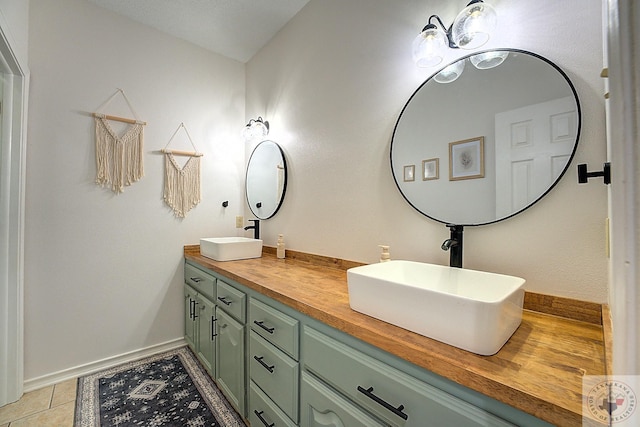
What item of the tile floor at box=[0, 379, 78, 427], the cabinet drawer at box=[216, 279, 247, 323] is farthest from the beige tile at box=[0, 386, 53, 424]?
the cabinet drawer at box=[216, 279, 247, 323]

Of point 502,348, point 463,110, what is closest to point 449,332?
point 502,348

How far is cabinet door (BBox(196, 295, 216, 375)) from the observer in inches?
71.3

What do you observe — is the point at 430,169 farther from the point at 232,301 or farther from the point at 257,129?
the point at 257,129

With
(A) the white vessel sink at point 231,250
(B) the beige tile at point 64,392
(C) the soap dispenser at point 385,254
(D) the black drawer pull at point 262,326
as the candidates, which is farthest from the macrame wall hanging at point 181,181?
(C) the soap dispenser at point 385,254

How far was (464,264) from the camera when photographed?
117 centimetres

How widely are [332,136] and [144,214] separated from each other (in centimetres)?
164

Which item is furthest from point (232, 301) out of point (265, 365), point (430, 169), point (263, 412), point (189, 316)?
point (430, 169)

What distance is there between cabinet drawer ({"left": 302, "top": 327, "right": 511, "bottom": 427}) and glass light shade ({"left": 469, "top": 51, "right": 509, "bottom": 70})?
117cm

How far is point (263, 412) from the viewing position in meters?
1.32

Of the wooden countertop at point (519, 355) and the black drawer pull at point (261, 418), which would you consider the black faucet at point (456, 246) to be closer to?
the wooden countertop at point (519, 355)

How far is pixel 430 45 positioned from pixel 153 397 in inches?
98.0

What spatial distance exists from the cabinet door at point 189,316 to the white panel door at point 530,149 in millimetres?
2128

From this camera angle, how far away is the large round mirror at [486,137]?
0.96m

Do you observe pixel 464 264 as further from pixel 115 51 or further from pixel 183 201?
pixel 115 51
